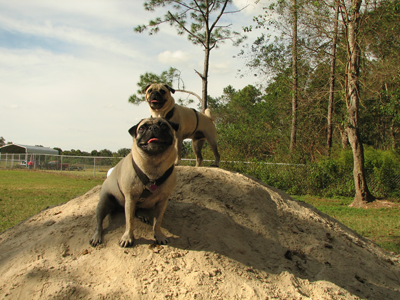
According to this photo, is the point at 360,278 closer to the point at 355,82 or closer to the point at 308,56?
the point at 355,82

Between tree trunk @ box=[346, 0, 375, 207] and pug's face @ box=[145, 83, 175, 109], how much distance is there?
913 centimetres

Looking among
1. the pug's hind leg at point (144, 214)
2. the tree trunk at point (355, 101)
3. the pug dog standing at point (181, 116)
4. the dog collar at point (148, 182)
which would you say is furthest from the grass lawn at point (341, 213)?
the dog collar at point (148, 182)

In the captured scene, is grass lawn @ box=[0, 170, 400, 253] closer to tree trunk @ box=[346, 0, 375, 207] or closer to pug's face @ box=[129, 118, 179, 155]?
tree trunk @ box=[346, 0, 375, 207]

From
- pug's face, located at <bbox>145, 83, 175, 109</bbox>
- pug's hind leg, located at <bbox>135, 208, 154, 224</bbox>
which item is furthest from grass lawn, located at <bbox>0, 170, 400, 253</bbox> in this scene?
pug's face, located at <bbox>145, 83, 175, 109</bbox>

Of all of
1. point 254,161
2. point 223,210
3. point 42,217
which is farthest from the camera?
point 254,161

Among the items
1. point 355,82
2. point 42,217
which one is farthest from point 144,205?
point 355,82

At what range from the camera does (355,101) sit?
11.6 meters

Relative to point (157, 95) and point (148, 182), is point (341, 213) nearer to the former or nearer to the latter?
point (157, 95)

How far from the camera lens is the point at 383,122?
25484mm

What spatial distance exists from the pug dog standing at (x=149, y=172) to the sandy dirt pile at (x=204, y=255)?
0.28 m

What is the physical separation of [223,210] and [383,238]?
5124 mm

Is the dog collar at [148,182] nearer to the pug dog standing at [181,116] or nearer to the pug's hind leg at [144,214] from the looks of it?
the pug's hind leg at [144,214]

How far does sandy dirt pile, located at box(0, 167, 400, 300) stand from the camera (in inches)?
120

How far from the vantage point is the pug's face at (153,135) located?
313cm
